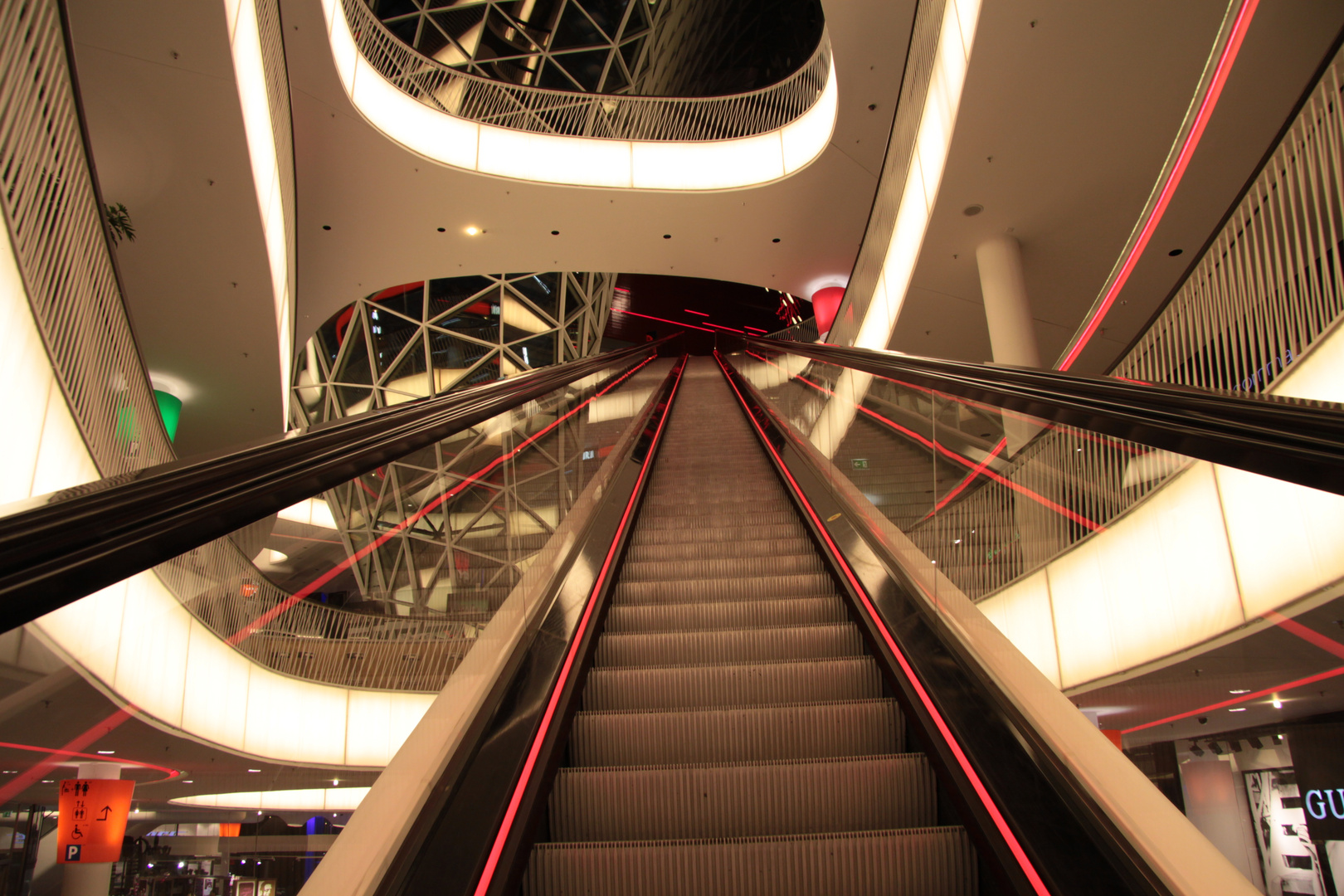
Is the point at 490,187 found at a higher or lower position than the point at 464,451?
higher

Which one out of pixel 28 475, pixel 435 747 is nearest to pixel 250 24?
pixel 28 475

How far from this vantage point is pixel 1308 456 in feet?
3.94

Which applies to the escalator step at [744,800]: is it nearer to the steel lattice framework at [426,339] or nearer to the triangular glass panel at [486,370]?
the steel lattice framework at [426,339]

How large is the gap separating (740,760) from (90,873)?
2000 millimetres

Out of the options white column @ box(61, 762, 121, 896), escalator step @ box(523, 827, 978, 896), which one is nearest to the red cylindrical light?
escalator step @ box(523, 827, 978, 896)

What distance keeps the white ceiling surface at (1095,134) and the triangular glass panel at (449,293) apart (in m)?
13.4

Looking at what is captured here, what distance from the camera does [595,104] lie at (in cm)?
1338

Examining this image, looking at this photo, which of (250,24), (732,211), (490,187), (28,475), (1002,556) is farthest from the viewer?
(732,211)

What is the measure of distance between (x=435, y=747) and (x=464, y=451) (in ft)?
4.06

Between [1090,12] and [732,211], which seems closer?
[1090,12]

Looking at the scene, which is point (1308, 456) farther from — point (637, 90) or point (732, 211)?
point (637, 90)

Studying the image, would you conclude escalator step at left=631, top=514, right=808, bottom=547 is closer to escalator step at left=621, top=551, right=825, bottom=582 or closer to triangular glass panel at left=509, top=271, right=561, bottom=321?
escalator step at left=621, top=551, right=825, bottom=582

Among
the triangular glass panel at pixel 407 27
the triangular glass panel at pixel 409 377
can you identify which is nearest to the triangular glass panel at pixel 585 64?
the triangular glass panel at pixel 407 27

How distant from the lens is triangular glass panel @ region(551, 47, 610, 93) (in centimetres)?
2070
